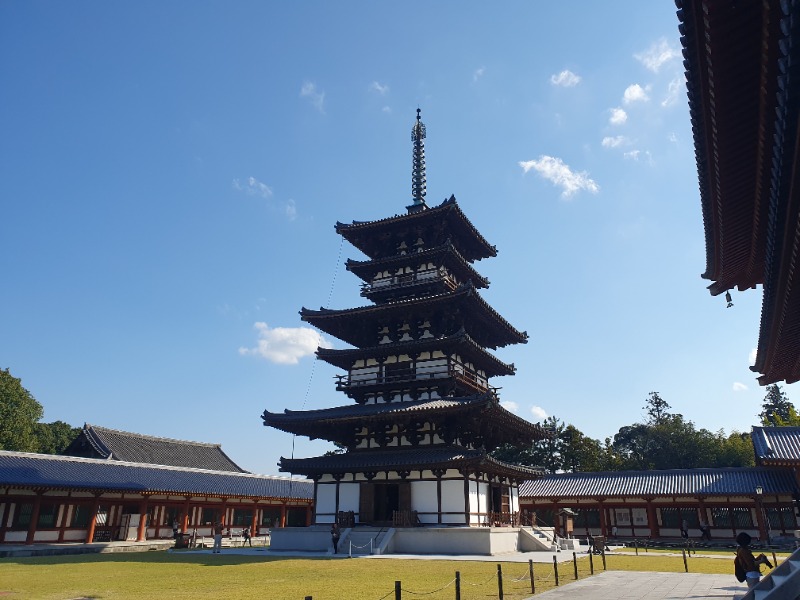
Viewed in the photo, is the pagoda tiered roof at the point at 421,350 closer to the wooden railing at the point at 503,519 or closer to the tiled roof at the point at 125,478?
the wooden railing at the point at 503,519

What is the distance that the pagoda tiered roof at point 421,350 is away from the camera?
30.3 m

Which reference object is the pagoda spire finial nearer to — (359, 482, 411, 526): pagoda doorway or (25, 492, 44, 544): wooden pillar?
(359, 482, 411, 526): pagoda doorway

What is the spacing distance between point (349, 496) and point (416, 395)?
6.46 meters

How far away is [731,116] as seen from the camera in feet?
22.5

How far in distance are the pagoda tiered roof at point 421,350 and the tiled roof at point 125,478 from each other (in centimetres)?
1527

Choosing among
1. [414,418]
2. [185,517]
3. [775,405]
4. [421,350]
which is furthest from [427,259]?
[775,405]

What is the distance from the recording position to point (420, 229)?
3619 centimetres

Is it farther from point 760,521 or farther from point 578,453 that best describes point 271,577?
point 578,453

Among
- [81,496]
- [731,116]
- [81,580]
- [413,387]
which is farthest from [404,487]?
[731,116]

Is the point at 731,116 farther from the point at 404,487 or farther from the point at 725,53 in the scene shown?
the point at 404,487

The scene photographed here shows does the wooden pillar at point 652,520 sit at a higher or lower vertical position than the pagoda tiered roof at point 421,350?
lower

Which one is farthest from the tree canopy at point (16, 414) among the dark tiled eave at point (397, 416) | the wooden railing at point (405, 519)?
the wooden railing at point (405, 519)

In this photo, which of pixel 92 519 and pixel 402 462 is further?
pixel 92 519

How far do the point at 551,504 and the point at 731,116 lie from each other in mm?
45080
